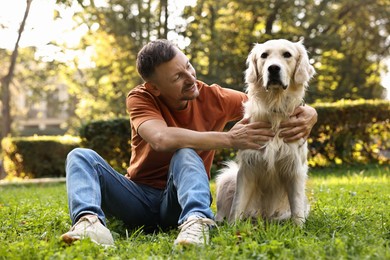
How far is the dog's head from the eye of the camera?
344 centimetres

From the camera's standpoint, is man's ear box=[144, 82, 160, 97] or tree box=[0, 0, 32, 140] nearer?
man's ear box=[144, 82, 160, 97]

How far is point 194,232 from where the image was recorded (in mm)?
2670

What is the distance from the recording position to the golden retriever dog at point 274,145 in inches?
137

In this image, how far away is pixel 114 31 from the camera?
1889 cm

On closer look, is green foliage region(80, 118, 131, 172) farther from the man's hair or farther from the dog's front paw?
the dog's front paw

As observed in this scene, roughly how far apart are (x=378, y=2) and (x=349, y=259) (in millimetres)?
19344

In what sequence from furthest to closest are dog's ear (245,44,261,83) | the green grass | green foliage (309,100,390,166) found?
1. green foliage (309,100,390,166)
2. dog's ear (245,44,261,83)
3. the green grass

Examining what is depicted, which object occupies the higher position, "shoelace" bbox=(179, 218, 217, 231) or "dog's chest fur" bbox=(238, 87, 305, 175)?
"dog's chest fur" bbox=(238, 87, 305, 175)

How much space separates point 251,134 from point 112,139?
24.5 ft

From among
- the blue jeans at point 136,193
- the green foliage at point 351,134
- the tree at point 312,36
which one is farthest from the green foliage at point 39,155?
the blue jeans at point 136,193

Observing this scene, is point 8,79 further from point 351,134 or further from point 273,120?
point 273,120

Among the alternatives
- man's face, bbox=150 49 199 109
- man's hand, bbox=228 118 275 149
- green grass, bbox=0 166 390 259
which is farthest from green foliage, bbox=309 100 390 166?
man's face, bbox=150 49 199 109

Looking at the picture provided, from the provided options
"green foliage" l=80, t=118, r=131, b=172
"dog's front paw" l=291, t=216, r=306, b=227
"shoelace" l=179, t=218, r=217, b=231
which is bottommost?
"green foliage" l=80, t=118, r=131, b=172

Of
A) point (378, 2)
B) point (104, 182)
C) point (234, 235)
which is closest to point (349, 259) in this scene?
point (234, 235)
